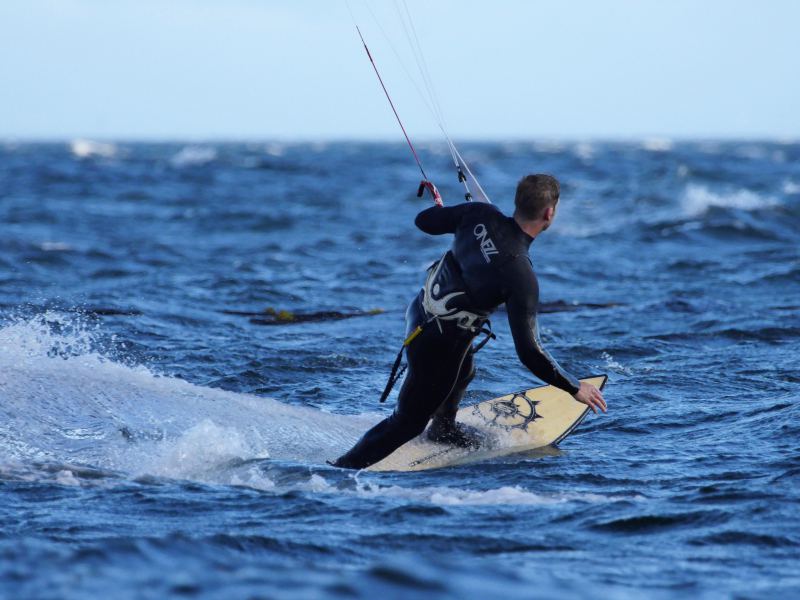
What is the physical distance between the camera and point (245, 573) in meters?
4.52

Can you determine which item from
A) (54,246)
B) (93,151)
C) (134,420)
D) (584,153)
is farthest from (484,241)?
(93,151)

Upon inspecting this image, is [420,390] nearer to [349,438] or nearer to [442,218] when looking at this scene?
[442,218]

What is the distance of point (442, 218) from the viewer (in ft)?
22.1

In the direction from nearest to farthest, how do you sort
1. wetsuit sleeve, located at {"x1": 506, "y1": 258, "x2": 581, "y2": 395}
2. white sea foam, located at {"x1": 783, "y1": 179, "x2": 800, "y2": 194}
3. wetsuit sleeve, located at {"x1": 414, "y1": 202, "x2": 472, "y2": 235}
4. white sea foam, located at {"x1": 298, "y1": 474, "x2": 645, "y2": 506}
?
white sea foam, located at {"x1": 298, "y1": 474, "x2": 645, "y2": 506}, wetsuit sleeve, located at {"x1": 506, "y1": 258, "x2": 581, "y2": 395}, wetsuit sleeve, located at {"x1": 414, "y1": 202, "x2": 472, "y2": 235}, white sea foam, located at {"x1": 783, "y1": 179, "x2": 800, "y2": 194}

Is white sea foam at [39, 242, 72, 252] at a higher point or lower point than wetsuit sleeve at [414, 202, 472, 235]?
lower

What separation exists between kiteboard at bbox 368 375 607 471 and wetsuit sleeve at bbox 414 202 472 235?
1.59 m

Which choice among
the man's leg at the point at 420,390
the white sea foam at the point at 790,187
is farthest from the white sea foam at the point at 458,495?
the white sea foam at the point at 790,187

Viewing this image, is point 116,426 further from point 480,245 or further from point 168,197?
point 168,197

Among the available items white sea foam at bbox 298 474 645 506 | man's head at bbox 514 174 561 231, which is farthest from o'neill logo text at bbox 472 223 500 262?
white sea foam at bbox 298 474 645 506

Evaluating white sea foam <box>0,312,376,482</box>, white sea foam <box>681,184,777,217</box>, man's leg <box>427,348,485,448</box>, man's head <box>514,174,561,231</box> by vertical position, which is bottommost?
white sea foam <box>0,312,376,482</box>

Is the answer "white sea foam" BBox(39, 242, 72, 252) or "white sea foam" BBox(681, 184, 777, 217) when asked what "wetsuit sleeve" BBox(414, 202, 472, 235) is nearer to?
"white sea foam" BBox(39, 242, 72, 252)

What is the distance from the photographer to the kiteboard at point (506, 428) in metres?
7.36

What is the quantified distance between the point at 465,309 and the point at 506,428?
61.2 inches

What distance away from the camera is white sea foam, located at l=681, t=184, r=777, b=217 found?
28.3 meters
